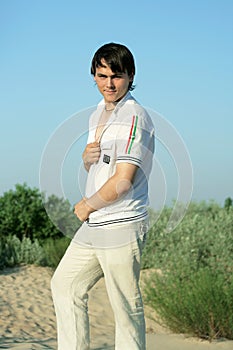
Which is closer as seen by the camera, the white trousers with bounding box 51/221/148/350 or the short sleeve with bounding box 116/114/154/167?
the short sleeve with bounding box 116/114/154/167

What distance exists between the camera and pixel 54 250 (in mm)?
9617

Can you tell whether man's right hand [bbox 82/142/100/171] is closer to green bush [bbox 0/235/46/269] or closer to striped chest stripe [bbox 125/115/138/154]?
striped chest stripe [bbox 125/115/138/154]

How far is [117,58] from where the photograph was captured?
284cm

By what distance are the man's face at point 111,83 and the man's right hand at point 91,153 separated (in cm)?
23

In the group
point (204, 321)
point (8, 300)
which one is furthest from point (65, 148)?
point (8, 300)

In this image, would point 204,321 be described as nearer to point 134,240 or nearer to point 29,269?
point 134,240

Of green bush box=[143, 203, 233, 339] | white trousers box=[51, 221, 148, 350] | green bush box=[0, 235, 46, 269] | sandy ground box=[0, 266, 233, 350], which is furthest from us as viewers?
green bush box=[0, 235, 46, 269]

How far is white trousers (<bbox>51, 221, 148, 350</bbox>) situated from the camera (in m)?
2.81

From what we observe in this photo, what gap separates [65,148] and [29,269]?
22.7 ft

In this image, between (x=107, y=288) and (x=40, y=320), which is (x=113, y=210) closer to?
(x=107, y=288)

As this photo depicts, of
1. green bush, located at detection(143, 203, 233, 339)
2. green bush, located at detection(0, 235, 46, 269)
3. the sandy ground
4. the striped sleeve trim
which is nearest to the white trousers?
the striped sleeve trim

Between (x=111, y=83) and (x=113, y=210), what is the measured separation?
57cm

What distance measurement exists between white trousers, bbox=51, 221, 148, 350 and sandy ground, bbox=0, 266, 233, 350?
1935 millimetres

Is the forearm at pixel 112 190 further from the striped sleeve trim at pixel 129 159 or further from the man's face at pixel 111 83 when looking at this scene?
the man's face at pixel 111 83
